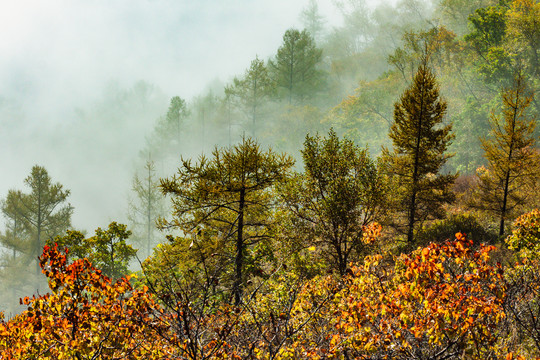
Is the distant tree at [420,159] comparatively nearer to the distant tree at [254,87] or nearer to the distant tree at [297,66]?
the distant tree at [254,87]

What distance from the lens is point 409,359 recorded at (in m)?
4.69

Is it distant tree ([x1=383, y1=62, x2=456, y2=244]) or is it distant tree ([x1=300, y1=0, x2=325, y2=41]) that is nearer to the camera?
distant tree ([x1=383, y1=62, x2=456, y2=244])

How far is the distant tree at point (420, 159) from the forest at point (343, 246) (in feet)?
0.23

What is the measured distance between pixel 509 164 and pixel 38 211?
143ft

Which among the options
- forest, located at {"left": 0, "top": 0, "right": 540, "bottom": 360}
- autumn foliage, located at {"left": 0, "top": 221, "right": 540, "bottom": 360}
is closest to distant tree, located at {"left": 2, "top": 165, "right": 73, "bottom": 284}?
forest, located at {"left": 0, "top": 0, "right": 540, "bottom": 360}

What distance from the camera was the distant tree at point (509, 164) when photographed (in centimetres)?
1583

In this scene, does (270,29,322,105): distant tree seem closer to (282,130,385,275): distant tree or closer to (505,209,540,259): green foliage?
(282,130,385,275): distant tree

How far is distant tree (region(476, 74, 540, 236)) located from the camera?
1583cm

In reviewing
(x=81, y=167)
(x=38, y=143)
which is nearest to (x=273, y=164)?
(x=81, y=167)

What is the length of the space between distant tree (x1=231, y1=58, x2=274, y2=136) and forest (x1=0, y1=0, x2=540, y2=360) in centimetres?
987

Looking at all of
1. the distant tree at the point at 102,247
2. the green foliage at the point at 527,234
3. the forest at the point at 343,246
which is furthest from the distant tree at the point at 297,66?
the green foliage at the point at 527,234

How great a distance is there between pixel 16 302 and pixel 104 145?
100 m

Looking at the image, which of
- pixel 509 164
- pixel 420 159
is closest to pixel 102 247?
pixel 420 159

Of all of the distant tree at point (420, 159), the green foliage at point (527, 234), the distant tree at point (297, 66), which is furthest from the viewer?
the distant tree at point (297, 66)
